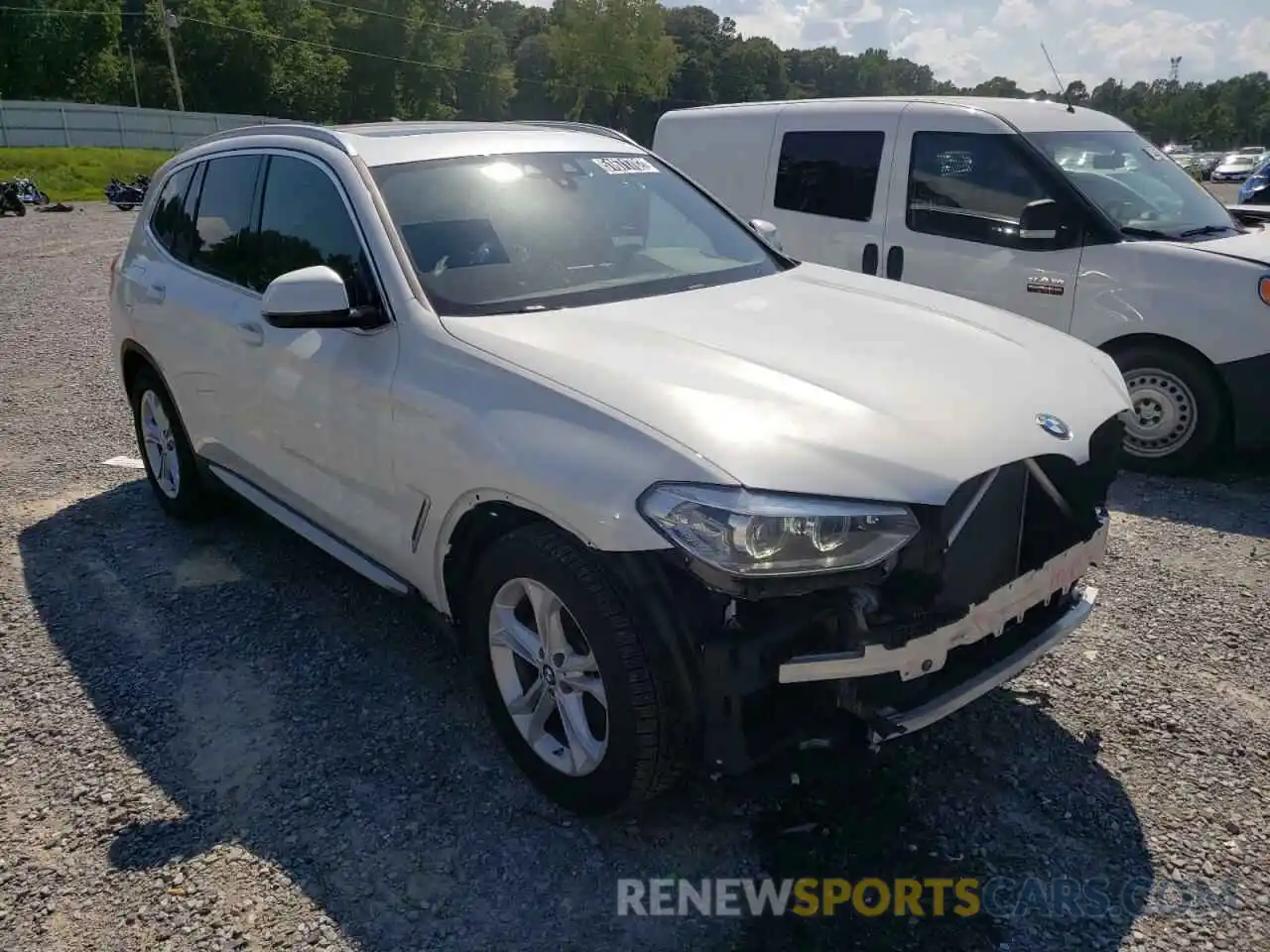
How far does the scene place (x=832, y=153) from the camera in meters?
6.93

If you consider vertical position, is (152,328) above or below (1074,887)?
above

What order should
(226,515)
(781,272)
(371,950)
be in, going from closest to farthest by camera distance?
(371,950), (781,272), (226,515)

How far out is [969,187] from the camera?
6.28 meters

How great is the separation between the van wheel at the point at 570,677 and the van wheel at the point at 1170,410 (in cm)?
397

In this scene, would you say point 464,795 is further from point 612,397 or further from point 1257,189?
point 1257,189

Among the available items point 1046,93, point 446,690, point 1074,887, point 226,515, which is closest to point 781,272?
point 446,690

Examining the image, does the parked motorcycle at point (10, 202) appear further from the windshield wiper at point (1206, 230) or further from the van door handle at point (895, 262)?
the windshield wiper at point (1206, 230)

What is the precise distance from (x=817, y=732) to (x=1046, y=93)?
26.7 ft

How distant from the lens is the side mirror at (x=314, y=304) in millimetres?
3092

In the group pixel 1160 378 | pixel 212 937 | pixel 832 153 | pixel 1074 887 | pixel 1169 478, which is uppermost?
pixel 832 153

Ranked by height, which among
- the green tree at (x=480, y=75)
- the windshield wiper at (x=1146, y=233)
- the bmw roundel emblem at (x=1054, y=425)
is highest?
the green tree at (x=480, y=75)

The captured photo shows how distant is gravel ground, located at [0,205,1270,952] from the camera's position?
2564 mm

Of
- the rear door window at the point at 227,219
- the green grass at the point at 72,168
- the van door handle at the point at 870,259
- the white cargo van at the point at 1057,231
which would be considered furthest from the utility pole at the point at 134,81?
the rear door window at the point at 227,219

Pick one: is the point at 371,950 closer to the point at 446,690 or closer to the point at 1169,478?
the point at 446,690
